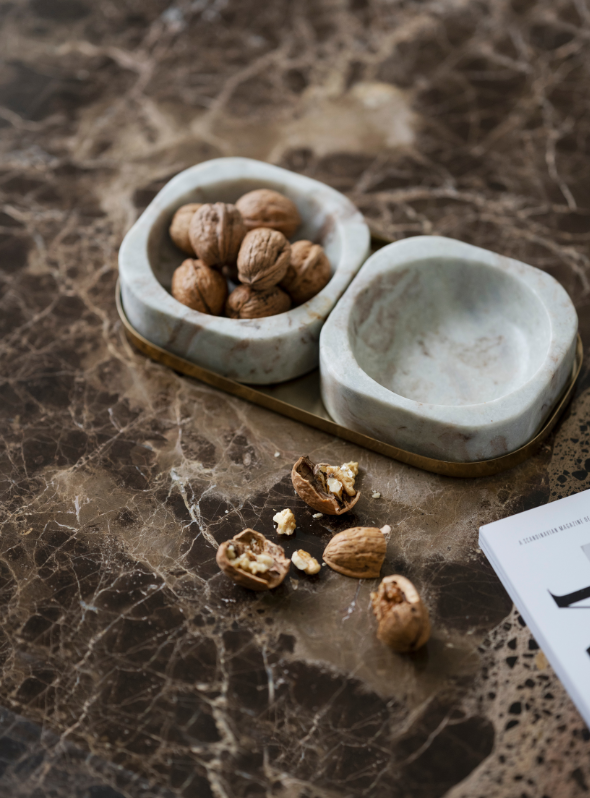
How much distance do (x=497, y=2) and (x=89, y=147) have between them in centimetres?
128

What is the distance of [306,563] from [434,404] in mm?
346

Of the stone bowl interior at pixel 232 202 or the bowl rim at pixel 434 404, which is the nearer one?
the bowl rim at pixel 434 404

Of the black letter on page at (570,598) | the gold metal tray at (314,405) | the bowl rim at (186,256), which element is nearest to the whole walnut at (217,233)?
the bowl rim at (186,256)

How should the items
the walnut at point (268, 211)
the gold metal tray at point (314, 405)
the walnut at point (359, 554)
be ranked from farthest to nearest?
the walnut at point (268, 211)
the gold metal tray at point (314, 405)
the walnut at point (359, 554)

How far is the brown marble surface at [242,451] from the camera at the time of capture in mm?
952

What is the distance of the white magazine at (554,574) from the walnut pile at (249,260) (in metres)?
0.55

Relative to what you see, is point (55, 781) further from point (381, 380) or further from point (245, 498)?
point (381, 380)

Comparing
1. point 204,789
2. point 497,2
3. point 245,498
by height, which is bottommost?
point 204,789

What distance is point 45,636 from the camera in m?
1.04

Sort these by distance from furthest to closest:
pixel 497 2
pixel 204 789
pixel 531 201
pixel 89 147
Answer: pixel 497 2 → pixel 89 147 → pixel 531 201 → pixel 204 789

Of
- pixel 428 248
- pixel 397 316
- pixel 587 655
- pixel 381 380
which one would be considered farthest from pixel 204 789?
pixel 428 248

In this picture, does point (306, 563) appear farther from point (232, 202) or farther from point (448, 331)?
point (232, 202)

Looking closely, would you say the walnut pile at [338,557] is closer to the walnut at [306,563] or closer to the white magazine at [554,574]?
the walnut at [306,563]

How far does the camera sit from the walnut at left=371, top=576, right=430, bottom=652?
3.21ft
